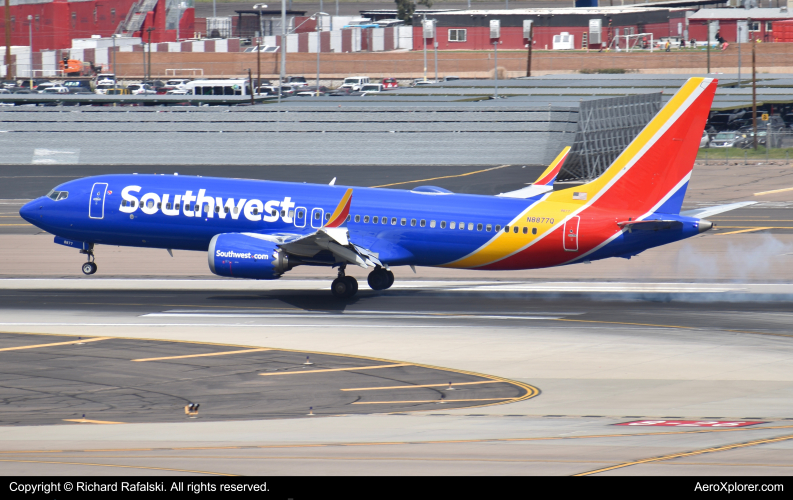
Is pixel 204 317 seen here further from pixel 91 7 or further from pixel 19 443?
pixel 91 7

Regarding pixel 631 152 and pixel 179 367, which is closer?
pixel 179 367

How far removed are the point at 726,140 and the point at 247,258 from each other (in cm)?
7243

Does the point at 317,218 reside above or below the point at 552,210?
below

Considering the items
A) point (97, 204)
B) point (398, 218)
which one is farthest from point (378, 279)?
point (97, 204)

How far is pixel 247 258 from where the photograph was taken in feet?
123

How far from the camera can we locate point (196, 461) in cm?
1711

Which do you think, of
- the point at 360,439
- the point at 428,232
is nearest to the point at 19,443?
the point at 360,439

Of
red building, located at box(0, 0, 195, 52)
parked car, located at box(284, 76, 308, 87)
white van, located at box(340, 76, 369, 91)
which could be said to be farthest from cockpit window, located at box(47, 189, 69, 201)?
red building, located at box(0, 0, 195, 52)

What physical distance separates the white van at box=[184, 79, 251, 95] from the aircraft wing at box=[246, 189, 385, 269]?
3734 inches

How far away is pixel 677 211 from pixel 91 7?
164 metres

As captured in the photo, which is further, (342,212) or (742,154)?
(742,154)

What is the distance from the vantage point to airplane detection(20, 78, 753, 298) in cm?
3766

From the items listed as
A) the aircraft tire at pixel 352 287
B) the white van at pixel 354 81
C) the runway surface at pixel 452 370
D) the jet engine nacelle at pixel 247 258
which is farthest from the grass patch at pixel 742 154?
the jet engine nacelle at pixel 247 258

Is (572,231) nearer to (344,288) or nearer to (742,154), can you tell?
(344,288)
